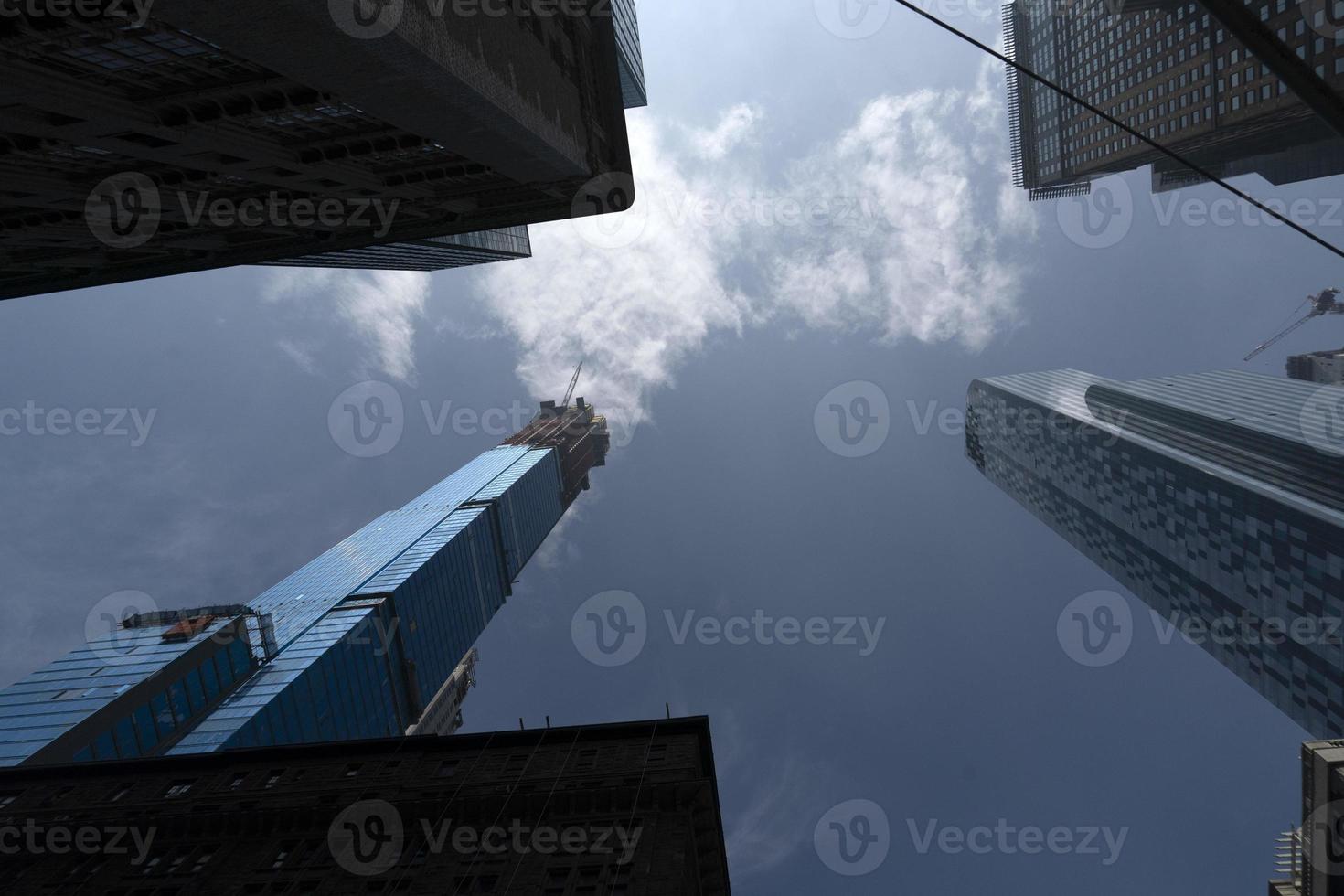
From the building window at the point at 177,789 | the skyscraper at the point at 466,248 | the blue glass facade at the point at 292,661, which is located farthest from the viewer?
the skyscraper at the point at 466,248

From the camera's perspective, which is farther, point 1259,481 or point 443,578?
point 443,578

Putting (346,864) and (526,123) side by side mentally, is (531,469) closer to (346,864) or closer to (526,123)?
(346,864)

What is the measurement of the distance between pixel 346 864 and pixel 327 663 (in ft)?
104

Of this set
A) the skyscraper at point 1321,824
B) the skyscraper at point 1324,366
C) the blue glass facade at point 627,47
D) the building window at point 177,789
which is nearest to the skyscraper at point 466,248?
the blue glass facade at point 627,47

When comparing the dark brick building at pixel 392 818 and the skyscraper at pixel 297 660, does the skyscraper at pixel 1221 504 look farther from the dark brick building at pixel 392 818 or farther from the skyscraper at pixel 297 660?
the skyscraper at pixel 297 660

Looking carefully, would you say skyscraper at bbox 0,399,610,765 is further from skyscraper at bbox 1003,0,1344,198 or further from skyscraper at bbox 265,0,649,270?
skyscraper at bbox 1003,0,1344,198

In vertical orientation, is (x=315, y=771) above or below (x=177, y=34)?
below

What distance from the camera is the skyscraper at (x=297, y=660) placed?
48.5m

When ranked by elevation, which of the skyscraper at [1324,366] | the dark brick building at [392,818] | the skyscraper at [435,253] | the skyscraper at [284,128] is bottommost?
the skyscraper at [1324,366]

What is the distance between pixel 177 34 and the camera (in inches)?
739

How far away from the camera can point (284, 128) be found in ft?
84.6

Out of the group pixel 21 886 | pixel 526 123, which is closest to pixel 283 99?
pixel 526 123

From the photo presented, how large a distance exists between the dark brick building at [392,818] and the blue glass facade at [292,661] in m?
4.82

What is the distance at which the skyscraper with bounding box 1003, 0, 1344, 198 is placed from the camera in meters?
61.8
